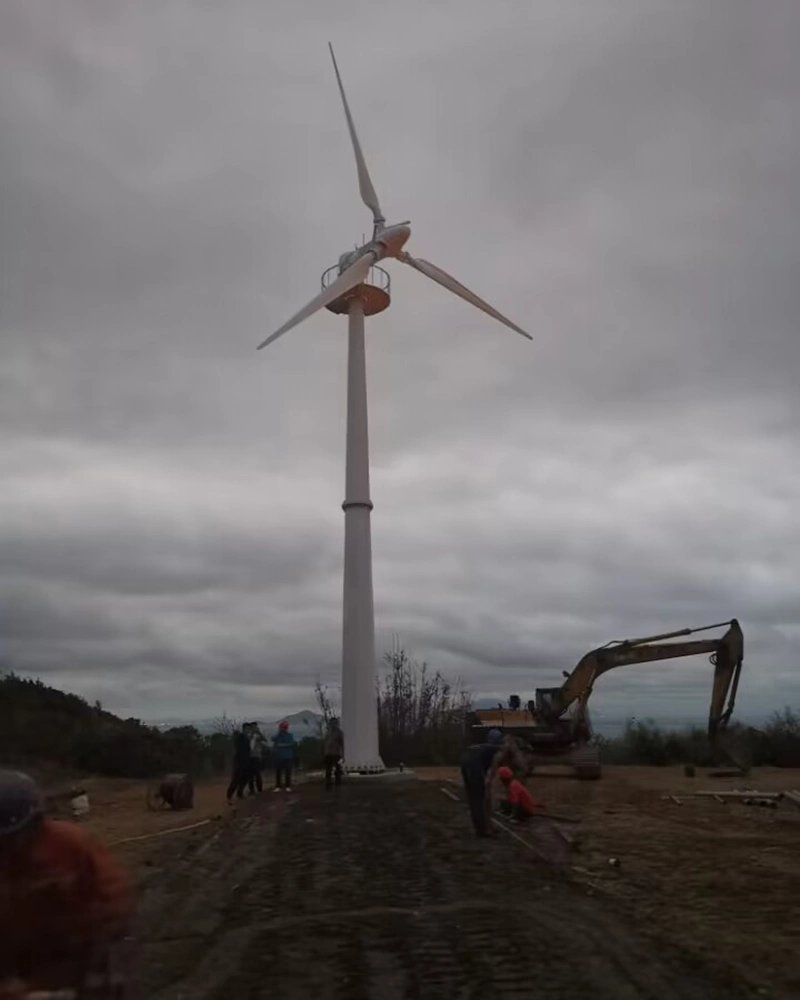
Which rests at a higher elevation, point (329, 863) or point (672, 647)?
point (672, 647)

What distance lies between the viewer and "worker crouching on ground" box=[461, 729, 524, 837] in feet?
51.9

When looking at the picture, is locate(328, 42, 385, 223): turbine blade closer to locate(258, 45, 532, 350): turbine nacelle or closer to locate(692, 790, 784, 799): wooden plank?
locate(258, 45, 532, 350): turbine nacelle

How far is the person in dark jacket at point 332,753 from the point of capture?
27125 millimetres

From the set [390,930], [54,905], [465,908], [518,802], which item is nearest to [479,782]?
[518,802]

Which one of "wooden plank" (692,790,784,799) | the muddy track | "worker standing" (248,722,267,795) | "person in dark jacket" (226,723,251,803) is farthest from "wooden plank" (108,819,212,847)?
"wooden plank" (692,790,784,799)

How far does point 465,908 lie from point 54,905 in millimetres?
7274

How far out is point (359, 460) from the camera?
32.3 meters

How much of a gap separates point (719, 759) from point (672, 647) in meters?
7.28

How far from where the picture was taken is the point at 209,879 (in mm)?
12555

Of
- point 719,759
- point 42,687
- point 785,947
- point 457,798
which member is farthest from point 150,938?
point 42,687

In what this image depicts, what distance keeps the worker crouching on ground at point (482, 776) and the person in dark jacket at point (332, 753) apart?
10037mm

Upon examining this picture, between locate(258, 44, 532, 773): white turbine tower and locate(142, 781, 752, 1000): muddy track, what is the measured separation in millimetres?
15296

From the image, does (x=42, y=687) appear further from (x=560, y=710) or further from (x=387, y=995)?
(x=387, y=995)

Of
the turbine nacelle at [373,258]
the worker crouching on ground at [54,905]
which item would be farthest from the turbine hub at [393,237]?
the worker crouching on ground at [54,905]
